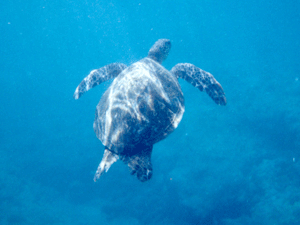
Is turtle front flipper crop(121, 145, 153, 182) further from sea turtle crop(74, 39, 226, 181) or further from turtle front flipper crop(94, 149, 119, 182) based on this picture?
turtle front flipper crop(94, 149, 119, 182)

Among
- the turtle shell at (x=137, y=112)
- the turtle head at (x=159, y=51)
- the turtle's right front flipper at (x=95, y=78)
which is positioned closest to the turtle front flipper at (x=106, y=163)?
the turtle shell at (x=137, y=112)

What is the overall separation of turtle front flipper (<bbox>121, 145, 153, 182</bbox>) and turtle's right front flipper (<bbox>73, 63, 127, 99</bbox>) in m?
3.53

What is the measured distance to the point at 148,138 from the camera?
453 cm

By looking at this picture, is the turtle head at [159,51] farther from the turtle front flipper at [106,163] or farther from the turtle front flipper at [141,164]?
the turtle front flipper at [106,163]

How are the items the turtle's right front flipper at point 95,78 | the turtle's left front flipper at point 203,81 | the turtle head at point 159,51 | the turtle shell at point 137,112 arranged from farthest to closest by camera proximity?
1. the turtle head at point 159,51
2. the turtle's right front flipper at point 95,78
3. the turtle's left front flipper at point 203,81
4. the turtle shell at point 137,112

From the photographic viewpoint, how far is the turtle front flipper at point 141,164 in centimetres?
436

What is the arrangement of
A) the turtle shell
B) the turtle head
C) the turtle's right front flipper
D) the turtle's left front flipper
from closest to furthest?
the turtle shell → the turtle's left front flipper → the turtle's right front flipper → the turtle head

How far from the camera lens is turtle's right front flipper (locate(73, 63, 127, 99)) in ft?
22.4

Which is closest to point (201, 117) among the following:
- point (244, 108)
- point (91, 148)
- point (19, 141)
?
point (244, 108)

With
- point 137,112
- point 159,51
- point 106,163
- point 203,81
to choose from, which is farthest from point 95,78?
point 203,81

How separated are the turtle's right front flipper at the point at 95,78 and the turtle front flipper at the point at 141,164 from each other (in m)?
3.53

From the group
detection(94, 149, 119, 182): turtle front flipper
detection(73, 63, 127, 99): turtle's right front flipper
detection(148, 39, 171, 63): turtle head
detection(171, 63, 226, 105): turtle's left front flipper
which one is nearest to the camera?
detection(94, 149, 119, 182): turtle front flipper

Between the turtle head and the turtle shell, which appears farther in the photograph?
the turtle head

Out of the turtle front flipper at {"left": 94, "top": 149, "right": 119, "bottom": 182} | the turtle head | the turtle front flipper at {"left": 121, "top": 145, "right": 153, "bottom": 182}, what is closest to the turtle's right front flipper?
the turtle head
